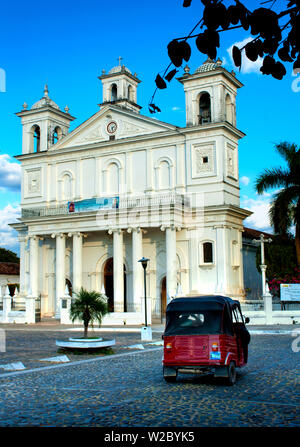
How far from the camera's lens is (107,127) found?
4000cm

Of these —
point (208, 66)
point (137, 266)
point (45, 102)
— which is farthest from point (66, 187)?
point (208, 66)

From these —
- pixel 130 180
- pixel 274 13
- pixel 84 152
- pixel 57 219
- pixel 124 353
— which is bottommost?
pixel 124 353

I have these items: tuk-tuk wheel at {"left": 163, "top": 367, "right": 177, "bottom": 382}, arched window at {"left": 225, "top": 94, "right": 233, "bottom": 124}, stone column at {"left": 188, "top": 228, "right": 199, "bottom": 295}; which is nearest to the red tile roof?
stone column at {"left": 188, "top": 228, "right": 199, "bottom": 295}

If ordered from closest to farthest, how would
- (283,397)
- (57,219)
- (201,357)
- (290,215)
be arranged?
(283,397), (201,357), (290,215), (57,219)

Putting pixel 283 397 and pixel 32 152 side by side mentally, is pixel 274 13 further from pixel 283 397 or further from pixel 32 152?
pixel 32 152

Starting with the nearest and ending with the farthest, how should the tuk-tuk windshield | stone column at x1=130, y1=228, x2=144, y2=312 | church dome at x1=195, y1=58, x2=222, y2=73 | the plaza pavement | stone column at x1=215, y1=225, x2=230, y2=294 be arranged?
the tuk-tuk windshield
the plaza pavement
stone column at x1=130, y1=228, x2=144, y2=312
stone column at x1=215, y1=225, x2=230, y2=294
church dome at x1=195, y1=58, x2=222, y2=73

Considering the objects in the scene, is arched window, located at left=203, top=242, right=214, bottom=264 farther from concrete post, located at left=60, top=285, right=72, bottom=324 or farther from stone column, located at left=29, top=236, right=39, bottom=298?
stone column, located at left=29, top=236, right=39, bottom=298

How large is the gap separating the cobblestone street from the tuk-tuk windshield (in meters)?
0.99

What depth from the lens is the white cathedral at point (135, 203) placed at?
1385 inches

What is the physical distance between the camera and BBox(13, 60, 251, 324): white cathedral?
3519 centimetres

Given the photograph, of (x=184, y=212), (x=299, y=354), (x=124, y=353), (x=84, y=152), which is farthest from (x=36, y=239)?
(x=299, y=354)

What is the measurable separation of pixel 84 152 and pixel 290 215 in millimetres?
16220

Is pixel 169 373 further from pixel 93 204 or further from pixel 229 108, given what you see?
pixel 229 108

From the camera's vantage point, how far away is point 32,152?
43188 mm
